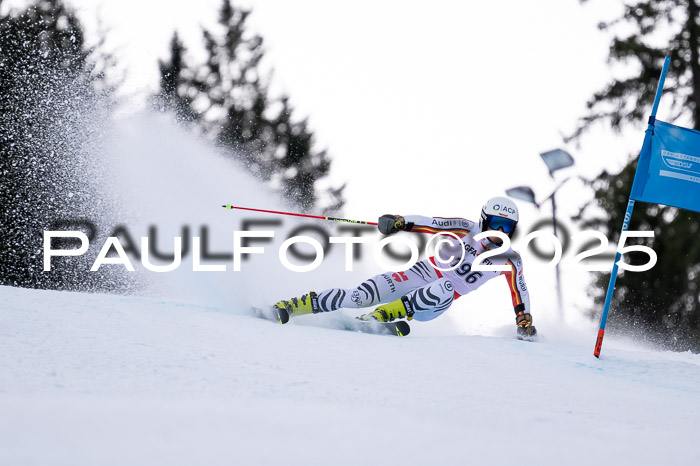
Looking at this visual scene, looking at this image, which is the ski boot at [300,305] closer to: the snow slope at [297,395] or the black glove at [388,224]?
the snow slope at [297,395]

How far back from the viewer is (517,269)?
6586 mm

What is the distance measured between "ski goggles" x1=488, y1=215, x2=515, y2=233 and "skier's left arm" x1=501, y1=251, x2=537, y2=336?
0.87 feet

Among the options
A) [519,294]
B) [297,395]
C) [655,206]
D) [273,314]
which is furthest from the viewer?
[655,206]

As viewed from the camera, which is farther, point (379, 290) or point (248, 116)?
point (248, 116)

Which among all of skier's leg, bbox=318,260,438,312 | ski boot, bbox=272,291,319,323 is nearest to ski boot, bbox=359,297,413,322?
skier's leg, bbox=318,260,438,312

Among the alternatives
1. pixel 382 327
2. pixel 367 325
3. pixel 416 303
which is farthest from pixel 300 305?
pixel 416 303

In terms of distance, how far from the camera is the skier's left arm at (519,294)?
6.46 meters

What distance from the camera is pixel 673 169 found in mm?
6102

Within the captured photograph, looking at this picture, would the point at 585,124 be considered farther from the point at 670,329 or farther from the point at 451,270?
the point at 451,270

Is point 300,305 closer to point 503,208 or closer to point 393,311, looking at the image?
point 393,311

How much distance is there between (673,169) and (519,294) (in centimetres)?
162

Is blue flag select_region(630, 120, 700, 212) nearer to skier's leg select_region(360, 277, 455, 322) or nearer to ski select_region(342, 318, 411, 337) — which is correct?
skier's leg select_region(360, 277, 455, 322)

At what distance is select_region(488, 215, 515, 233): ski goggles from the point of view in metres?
6.41

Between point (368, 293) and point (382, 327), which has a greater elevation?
point (368, 293)
